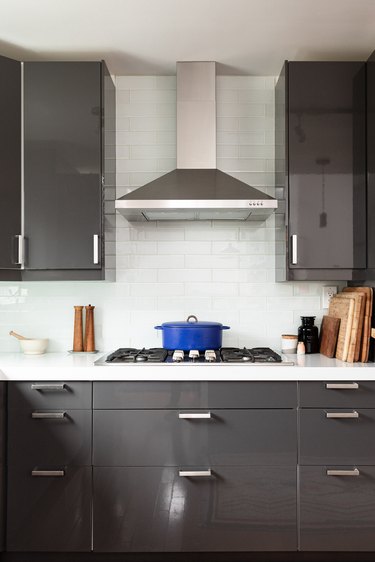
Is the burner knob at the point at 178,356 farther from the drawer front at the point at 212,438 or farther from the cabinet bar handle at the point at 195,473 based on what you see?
the cabinet bar handle at the point at 195,473

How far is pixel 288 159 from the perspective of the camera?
286cm

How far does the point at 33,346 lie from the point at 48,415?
59cm

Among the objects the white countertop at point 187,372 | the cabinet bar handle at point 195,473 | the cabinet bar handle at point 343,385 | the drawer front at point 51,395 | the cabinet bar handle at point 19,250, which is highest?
the cabinet bar handle at point 19,250

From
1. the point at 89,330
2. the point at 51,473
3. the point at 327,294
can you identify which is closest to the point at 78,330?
the point at 89,330

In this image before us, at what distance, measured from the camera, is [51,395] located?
2.52 meters

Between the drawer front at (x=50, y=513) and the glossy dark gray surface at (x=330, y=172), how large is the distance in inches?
62.9

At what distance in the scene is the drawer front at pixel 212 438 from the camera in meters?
2.50

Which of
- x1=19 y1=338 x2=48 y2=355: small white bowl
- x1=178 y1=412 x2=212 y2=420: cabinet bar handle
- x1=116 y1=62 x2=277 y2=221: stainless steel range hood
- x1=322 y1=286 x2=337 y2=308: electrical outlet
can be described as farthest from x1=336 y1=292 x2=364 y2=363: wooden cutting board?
x1=19 y1=338 x2=48 y2=355: small white bowl

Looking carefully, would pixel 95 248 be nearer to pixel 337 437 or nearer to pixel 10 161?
pixel 10 161

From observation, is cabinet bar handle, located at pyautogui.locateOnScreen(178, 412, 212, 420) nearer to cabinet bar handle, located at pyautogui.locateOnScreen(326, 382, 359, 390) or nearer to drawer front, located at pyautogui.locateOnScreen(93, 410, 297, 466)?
drawer front, located at pyautogui.locateOnScreen(93, 410, 297, 466)

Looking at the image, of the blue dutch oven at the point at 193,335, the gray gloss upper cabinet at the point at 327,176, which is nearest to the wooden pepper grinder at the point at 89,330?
the blue dutch oven at the point at 193,335

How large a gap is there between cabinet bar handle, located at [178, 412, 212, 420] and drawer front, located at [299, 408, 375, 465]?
45cm

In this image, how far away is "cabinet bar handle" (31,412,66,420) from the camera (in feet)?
8.17

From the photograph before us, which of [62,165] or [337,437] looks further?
[62,165]
